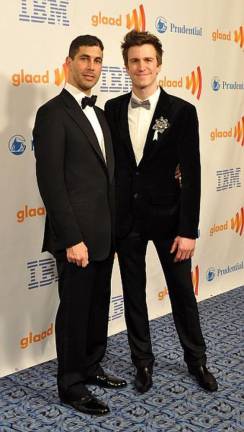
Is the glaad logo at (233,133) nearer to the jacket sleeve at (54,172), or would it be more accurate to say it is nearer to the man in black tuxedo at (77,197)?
the man in black tuxedo at (77,197)

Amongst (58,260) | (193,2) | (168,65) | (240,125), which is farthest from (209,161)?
(58,260)

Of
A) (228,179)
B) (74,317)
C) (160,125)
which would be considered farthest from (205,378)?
(228,179)

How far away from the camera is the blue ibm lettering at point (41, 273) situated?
3.16 metres

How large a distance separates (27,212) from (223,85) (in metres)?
1.93

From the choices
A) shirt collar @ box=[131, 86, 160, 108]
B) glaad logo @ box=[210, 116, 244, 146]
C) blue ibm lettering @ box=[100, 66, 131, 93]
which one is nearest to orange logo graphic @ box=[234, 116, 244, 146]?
glaad logo @ box=[210, 116, 244, 146]

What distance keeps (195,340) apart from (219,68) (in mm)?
2124

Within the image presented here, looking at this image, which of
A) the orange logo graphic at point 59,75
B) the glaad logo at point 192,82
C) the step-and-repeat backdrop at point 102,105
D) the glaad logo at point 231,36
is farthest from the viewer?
the glaad logo at point 231,36

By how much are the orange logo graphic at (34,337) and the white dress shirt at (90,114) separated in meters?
1.18

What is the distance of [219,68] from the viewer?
421 centimetres

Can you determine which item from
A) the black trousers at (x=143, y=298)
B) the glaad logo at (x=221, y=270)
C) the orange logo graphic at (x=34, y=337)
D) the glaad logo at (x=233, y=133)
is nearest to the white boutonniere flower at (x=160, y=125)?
the black trousers at (x=143, y=298)

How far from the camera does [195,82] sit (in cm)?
402

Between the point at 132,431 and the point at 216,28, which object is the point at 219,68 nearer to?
the point at 216,28

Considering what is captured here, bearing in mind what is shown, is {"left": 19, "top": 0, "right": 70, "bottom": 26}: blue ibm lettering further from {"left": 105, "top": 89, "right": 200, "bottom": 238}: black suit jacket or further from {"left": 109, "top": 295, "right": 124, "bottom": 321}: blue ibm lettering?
{"left": 109, "top": 295, "right": 124, "bottom": 321}: blue ibm lettering

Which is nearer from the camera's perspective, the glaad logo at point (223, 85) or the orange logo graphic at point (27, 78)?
the orange logo graphic at point (27, 78)
